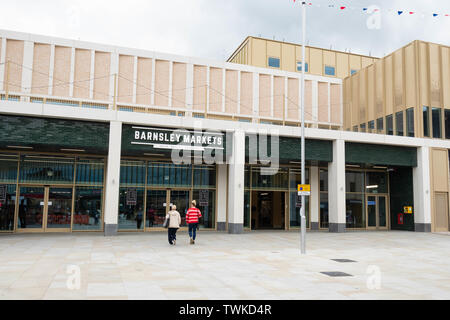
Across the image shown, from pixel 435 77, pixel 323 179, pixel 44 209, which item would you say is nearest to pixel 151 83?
pixel 44 209

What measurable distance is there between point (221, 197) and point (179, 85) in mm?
8136

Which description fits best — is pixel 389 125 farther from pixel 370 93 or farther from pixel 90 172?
pixel 90 172

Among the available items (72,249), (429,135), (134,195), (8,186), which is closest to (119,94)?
(134,195)

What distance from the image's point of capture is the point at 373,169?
26.6 meters

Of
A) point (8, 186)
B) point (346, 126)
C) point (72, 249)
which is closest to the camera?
point (72, 249)

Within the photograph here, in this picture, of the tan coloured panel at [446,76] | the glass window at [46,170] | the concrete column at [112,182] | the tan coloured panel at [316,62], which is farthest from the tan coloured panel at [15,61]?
the tan coloured panel at [446,76]

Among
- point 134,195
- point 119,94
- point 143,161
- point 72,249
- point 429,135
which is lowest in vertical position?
point 72,249

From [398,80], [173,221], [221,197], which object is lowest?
[173,221]

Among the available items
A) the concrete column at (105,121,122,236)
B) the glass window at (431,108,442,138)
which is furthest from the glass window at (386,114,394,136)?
the concrete column at (105,121,122,236)

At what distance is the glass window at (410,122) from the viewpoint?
24.6m

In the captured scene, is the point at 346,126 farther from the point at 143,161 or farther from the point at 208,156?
the point at 143,161

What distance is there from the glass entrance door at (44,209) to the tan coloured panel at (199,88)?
974 centimetres

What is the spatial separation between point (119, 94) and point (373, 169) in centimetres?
1791

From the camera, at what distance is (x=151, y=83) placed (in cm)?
2494
